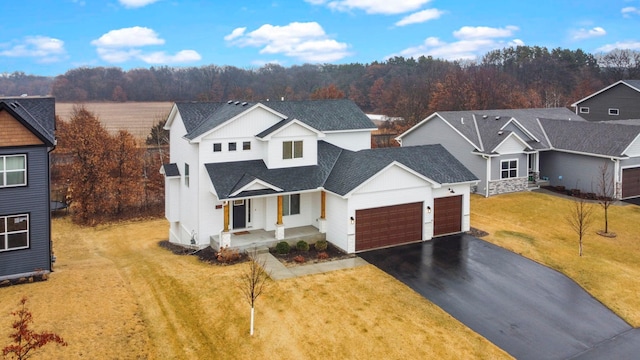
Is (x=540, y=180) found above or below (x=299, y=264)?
above

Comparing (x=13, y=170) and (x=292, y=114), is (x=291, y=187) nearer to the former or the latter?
(x=292, y=114)

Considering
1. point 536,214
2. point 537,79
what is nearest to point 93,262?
point 536,214

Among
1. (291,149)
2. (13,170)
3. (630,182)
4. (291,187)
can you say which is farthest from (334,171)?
(630,182)

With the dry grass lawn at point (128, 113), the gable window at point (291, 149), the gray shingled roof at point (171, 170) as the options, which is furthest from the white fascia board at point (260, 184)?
the dry grass lawn at point (128, 113)

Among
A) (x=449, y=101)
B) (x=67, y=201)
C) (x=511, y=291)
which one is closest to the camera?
(x=511, y=291)

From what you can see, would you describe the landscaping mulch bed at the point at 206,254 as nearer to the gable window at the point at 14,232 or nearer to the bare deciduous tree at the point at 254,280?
the bare deciduous tree at the point at 254,280

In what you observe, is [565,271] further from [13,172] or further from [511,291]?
[13,172]
